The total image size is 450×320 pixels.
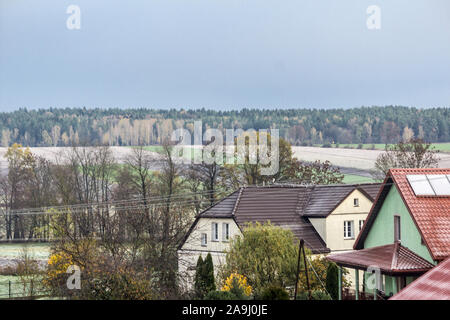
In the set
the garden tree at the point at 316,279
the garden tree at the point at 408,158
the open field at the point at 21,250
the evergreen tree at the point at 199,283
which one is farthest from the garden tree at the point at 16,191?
the garden tree at the point at 316,279

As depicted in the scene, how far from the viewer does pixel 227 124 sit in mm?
154375

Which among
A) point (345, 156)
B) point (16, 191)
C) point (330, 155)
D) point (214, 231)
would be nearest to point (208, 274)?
point (214, 231)

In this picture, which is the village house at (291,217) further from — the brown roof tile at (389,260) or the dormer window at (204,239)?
the brown roof tile at (389,260)

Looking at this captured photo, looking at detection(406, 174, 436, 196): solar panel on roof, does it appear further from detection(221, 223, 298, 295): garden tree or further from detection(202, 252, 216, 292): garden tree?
detection(202, 252, 216, 292): garden tree

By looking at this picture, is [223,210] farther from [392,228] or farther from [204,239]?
[392,228]

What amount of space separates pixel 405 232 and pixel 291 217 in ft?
73.0

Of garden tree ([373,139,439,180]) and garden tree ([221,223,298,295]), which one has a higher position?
garden tree ([373,139,439,180])

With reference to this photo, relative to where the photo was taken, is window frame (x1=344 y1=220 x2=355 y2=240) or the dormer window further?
window frame (x1=344 y1=220 x2=355 y2=240)

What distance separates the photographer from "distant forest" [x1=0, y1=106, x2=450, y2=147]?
412ft

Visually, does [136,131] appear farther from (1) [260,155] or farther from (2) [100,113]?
(1) [260,155]

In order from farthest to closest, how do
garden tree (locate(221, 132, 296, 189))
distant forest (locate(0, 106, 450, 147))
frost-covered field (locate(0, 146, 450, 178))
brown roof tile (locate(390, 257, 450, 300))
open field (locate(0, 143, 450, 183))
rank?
distant forest (locate(0, 106, 450, 147)), frost-covered field (locate(0, 146, 450, 178)), open field (locate(0, 143, 450, 183)), garden tree (locate(221, 132, 296, 189)), brown roof tile (locate(390, 257, 450, 300))

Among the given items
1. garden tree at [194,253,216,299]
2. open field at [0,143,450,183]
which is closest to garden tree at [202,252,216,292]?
garden tree at [194,253,216,299]

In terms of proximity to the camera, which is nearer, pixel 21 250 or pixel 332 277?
pixel 332 277

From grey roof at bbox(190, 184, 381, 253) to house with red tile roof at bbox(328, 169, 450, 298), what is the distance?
16422mm
